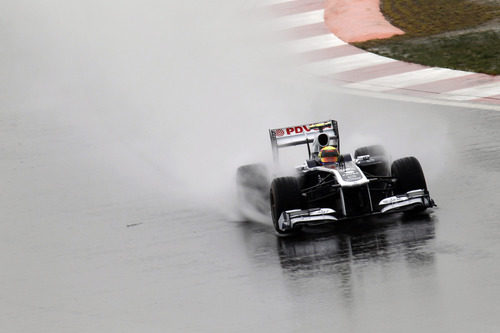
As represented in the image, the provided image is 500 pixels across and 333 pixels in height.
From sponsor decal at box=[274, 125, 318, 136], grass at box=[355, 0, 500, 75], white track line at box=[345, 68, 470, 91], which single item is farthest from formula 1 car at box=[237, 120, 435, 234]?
grass at box=[355, 0, 500, 75]

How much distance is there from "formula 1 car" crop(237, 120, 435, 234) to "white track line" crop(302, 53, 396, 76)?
666 cm

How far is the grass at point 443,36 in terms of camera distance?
1953 centimetres

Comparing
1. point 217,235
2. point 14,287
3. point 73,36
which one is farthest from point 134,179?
point 73,36

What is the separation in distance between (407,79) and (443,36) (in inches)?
101

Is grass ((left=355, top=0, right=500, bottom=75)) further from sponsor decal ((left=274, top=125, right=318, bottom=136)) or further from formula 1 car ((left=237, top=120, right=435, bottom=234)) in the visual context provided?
formula 1 car ((left=237, top=120, right=435, bottom=234))

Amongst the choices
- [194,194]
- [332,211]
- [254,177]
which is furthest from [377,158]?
[194,194]

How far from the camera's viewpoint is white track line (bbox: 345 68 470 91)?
61.6ft

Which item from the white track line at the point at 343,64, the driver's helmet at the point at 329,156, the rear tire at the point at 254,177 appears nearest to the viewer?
the driver's helmet at the point at 329,156

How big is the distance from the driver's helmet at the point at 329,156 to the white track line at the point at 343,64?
290 inches

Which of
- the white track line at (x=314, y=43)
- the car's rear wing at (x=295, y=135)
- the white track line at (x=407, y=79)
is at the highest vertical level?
the white track line at (x=314, y=43)

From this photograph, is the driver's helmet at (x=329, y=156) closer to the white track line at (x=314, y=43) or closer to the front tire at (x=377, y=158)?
the front tire at (x=377, y=158)

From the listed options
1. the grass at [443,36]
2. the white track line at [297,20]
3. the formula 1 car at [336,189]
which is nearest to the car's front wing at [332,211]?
the formula 1 car at [336,189]

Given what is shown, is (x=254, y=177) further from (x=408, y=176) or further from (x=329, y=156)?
(x=408, y=176)

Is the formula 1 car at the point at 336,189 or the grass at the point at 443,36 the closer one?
the formula 1 car at the point at 336,189
